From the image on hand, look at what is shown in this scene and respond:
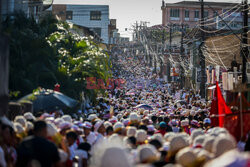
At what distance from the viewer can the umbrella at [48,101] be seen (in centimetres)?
1346

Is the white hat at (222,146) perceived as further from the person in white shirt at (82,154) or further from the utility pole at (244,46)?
the utility pole at (244,46)

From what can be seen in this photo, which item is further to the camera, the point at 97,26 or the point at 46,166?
the point at 97,26

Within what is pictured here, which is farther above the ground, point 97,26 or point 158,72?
point 97,26

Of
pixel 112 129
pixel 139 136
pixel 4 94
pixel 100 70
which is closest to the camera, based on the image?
pixel 139 136

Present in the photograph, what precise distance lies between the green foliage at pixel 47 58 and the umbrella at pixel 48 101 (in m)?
1.95

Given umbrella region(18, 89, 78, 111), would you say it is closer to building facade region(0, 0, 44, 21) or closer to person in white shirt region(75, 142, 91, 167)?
building facade region(0, 0, 44, 21)

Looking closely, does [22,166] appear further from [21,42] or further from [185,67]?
[185,67]

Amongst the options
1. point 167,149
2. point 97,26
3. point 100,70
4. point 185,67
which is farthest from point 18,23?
point 97,26

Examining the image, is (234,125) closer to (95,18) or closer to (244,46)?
(244,46)

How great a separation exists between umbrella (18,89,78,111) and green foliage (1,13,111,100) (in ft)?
6.41

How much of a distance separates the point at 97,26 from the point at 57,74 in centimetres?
5345

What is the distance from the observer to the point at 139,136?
368 inches

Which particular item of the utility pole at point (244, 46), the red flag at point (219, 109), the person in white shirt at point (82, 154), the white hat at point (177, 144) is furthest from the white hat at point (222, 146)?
the utility pole at point (244, 46)

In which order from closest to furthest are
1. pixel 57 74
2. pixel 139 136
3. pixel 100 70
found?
pixel 139 136
pixel 57 74
pixel 100 70
